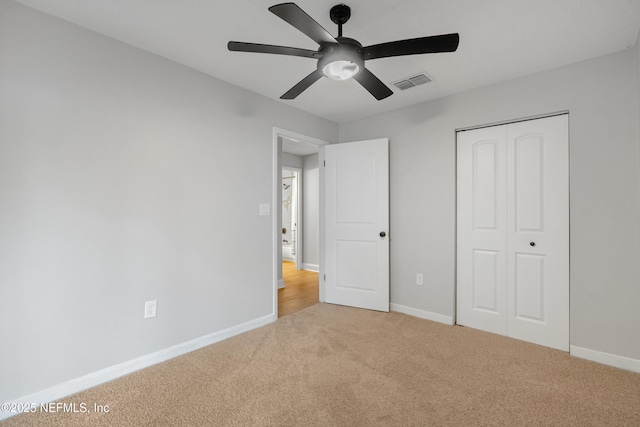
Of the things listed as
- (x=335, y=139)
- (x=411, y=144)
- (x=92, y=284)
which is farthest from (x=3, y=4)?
Answer: (x=411, y=144)

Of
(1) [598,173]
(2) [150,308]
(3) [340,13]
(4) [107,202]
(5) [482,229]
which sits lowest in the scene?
(2) [150,308]

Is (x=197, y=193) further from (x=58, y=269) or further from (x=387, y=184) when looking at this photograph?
(x=387, y=184)

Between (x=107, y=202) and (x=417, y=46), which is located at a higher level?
(x=417, y=46)

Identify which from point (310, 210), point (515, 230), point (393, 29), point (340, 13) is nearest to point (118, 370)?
point (340, 13)

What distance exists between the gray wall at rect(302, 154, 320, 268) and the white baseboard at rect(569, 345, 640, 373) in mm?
4164

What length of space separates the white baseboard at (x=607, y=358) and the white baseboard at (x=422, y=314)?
3.23 ft

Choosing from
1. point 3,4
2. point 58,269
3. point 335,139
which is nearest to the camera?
point 3,4

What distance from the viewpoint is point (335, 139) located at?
3.97 m

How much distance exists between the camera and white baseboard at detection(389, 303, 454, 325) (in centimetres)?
307

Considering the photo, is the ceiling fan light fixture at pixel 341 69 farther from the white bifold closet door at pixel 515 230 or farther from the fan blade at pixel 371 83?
the white bifold closet door at pixel 515 230

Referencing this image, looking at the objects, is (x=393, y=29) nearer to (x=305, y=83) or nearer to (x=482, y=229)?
(x=305, y=83)

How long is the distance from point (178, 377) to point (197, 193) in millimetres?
1419

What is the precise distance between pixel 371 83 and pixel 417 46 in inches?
16.6

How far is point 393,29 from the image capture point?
195 centimetres
